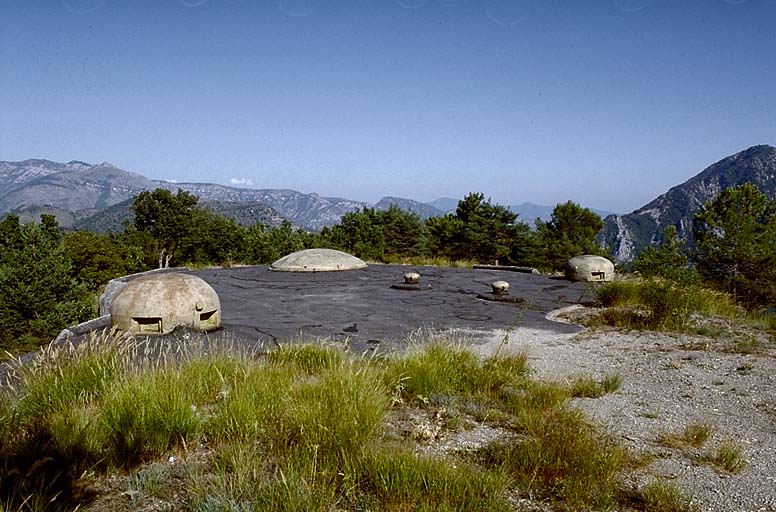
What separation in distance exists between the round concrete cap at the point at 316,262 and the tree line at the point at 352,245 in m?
3.89

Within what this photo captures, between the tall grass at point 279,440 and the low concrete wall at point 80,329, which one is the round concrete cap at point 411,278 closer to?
the low concrete wall at point 80,329

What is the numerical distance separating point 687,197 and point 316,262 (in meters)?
186

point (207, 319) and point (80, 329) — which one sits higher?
point (207, 319)

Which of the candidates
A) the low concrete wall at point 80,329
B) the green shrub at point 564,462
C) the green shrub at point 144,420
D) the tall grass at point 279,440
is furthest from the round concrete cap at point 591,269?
the green shrub at point 144,420

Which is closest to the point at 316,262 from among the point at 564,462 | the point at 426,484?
the point at 564,462

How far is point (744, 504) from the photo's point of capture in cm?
286

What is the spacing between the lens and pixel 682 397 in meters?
5.03

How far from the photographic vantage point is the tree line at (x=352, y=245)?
2214 centimetres

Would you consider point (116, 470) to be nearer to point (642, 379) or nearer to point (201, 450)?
point (201, 450)

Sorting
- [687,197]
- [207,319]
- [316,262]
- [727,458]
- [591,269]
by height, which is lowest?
[207,319]

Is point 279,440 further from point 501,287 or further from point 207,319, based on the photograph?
point 501,287

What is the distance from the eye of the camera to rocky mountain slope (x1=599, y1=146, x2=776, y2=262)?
489 ft

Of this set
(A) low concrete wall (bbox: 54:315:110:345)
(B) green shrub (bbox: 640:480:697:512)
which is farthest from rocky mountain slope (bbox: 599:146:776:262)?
(B) green shrub (bbox: 640:480:697:512)

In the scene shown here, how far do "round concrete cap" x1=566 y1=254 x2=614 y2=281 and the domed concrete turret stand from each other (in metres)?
11.3
